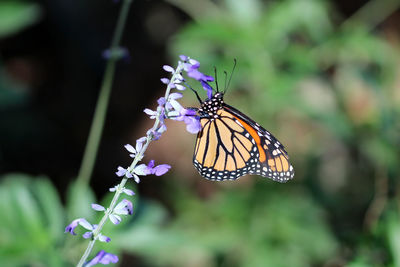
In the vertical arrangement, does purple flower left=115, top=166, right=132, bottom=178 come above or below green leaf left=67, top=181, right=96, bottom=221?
below

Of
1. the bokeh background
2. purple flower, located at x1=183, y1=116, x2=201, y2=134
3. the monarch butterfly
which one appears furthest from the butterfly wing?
purple flower, located at x1=183, y1=116, x2=201, y2=134

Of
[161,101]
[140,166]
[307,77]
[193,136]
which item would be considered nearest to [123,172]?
[140,166]

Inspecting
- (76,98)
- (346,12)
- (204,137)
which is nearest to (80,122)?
(76,98)

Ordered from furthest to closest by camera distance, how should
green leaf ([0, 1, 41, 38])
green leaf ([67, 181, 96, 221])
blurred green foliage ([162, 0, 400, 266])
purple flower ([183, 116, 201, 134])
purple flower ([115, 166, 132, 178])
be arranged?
green leaf ([0, 1, 41, 38]) < blurred green foliage ([162, 0, 400, 266]) < green leaf ([67, 181, 96, 221]) < purple flower ([183, 116, 201, 134]) < purple flower ([115, 166, 132, 178])

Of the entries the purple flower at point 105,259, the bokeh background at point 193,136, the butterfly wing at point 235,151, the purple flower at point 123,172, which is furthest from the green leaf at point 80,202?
the purple flower at point 123,172

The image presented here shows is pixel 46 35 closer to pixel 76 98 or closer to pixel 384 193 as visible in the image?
pixel 76 98

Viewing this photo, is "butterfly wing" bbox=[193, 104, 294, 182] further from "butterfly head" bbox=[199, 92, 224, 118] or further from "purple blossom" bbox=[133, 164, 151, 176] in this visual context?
"purple blossom" bbox=[133, 164, 151, 176]

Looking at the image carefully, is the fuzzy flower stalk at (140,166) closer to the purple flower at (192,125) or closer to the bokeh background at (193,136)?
the purple flower at (192,125)

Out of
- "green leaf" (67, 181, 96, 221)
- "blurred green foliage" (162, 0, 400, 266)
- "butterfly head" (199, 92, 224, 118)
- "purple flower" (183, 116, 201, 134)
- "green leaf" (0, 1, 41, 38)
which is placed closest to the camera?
"purple flower" (183, 116, 201, 134)
